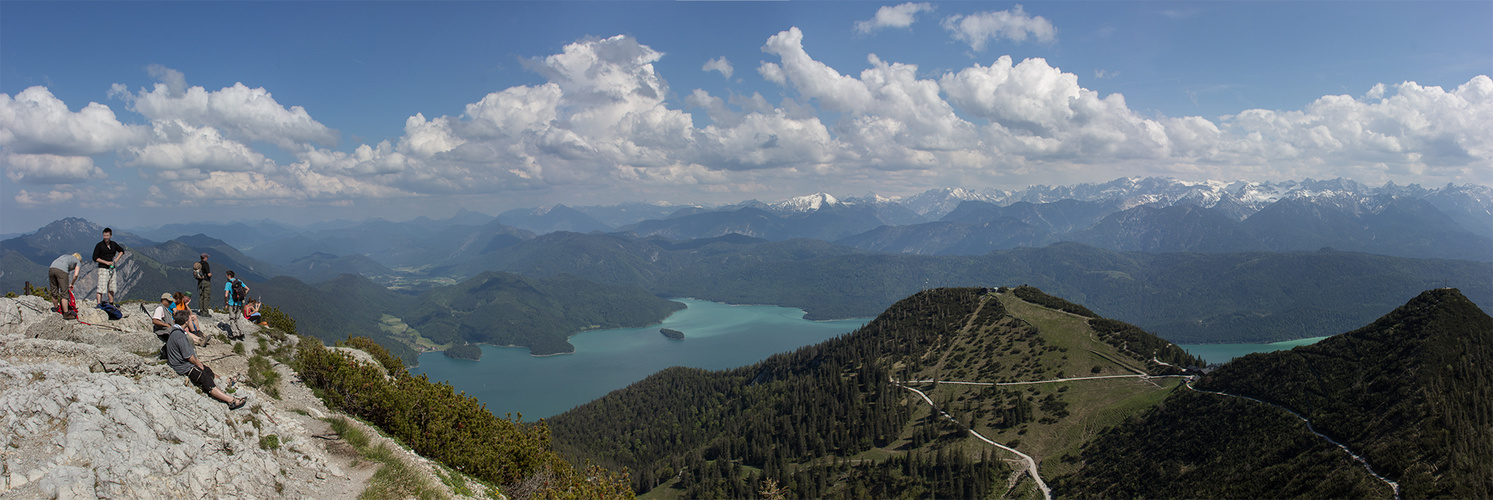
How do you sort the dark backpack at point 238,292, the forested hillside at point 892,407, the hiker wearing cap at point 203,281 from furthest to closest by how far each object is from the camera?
the forested hillside at point 892,407 < the dark backpack at point 238,292 < the hiker wearing cap at point 203,281

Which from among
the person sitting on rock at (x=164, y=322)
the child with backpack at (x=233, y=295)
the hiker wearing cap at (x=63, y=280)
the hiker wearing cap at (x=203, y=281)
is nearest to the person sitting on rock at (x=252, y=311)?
the hiker wearing cap at (x=203, y=281)

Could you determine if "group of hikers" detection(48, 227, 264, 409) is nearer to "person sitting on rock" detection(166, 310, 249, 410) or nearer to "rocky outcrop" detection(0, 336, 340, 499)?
"person sitting on rock" detection(166, 310, 249, 410)

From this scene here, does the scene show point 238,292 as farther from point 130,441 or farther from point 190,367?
point 130,441

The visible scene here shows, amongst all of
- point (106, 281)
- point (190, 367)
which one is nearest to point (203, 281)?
point (106, 281)

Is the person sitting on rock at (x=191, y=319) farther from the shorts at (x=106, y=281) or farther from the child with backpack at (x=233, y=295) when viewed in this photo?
the child with backpack at (x=233, y=295)

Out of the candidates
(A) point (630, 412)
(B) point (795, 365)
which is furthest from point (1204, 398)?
(A) point (630, 412)

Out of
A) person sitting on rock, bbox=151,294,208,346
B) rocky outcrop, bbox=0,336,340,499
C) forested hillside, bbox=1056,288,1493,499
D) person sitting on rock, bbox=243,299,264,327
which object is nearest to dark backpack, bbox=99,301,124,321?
person sitting on rock, bbox=151,294,208,346

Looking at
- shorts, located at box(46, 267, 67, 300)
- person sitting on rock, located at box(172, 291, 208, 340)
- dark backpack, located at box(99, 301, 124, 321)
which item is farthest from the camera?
dark backpack, located at box(99, 301, 124, 321)

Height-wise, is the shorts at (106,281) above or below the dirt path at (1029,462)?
above
